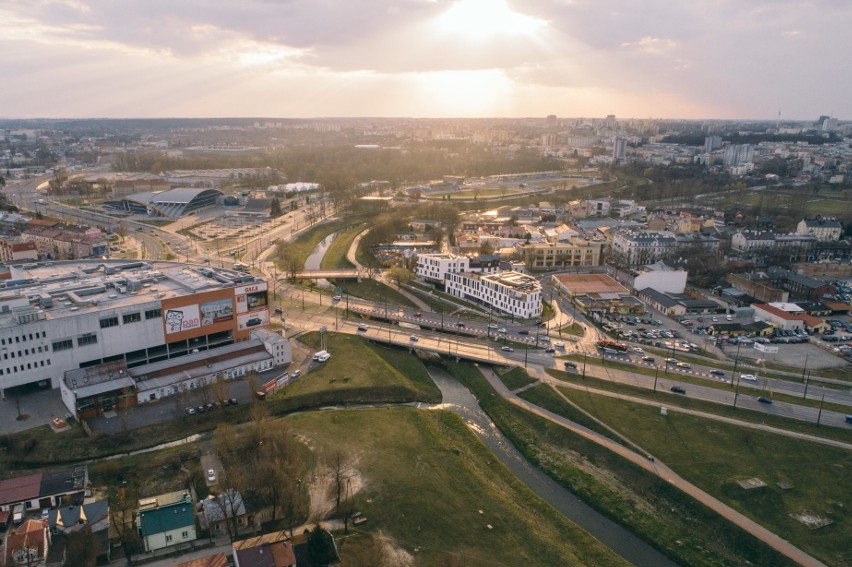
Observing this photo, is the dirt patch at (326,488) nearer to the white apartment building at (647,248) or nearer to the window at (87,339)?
the window at (87,339)

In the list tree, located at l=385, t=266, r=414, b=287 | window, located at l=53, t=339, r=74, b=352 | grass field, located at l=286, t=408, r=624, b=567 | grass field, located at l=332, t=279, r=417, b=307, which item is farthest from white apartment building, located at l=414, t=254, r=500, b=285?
window, located at l=53, t=339, r=74, b=352

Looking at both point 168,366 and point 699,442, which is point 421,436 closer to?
point 699,442

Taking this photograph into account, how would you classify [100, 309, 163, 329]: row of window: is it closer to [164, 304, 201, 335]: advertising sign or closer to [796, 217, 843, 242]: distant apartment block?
[164, 304, 201, 335]: advertising sign

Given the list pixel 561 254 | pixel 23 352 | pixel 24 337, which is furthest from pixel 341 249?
pixel 23 352

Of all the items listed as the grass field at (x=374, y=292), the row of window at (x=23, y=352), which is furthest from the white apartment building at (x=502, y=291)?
the row of window at (x=23, y=352)

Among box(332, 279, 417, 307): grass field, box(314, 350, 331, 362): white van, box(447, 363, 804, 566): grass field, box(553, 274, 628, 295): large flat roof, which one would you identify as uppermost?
box(553, 274, 628, 295): large flat roof

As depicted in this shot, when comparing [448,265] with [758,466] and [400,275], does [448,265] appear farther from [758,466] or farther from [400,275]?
[758,466]
